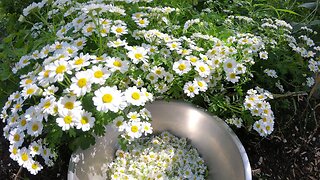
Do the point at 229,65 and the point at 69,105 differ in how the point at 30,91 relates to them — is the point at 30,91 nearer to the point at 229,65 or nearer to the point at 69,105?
the point at 69,105

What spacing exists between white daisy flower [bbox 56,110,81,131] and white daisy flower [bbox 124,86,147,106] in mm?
200

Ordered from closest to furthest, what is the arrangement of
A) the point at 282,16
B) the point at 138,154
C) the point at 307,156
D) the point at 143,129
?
1. the point at 143,129
2. the point at 138,154
3. the point at 307,156
4. the point at 282,16

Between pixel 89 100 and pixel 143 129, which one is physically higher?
pixel 89 100

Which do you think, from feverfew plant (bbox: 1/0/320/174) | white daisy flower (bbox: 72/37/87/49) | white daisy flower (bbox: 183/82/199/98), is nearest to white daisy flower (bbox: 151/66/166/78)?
feverfew plant (bbox: 1/0/320/174)

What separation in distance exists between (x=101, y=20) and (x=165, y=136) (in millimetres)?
650

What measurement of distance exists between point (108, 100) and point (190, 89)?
416 mm

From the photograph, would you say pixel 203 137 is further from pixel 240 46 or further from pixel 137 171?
pixel 240 46

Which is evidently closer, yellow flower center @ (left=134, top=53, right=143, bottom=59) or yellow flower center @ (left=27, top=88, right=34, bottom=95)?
yellow flower center @ (left=27, top=88, right=34, bottom=95)

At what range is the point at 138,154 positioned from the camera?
1.80m

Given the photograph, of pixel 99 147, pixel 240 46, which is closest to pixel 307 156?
pixel 240 46

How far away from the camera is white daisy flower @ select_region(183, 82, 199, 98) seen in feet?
5.20

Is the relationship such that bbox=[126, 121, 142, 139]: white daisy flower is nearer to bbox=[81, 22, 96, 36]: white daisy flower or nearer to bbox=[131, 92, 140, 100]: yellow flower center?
bbox=[131, 92, 140, 100]: yellow flower center

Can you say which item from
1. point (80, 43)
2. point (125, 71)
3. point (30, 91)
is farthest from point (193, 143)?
point (30, 91)

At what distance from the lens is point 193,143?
1.85 meters
